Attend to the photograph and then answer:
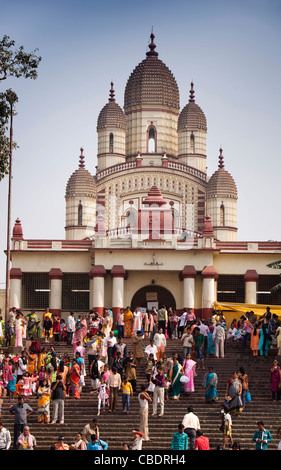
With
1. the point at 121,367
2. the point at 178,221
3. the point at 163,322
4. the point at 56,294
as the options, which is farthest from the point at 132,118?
the point at 121,367

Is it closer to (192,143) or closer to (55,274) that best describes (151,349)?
(55,274)

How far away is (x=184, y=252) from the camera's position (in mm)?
44438

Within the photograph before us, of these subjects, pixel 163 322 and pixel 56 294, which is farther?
pixel 56 294

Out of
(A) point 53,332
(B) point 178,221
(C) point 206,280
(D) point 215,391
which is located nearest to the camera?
(D) point 215,391

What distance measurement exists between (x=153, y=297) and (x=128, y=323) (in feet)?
31.1

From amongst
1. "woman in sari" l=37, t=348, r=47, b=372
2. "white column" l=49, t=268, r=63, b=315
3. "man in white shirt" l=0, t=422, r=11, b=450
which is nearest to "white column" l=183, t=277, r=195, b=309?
"white column" l=49, t=268, r=63, b=315

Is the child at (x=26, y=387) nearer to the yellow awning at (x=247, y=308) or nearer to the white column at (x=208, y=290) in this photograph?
the yellow awning at (x=247, y=308)

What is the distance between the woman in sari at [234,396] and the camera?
25750mm

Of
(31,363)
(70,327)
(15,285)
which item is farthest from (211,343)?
(15,285)

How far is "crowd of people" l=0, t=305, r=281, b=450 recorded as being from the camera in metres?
23.5

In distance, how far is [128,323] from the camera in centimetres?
3619

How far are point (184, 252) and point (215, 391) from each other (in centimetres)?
1763
